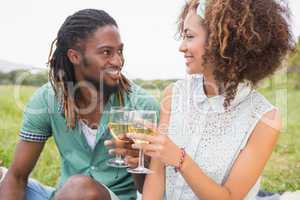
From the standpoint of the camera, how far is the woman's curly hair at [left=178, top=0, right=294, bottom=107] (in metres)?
2.25

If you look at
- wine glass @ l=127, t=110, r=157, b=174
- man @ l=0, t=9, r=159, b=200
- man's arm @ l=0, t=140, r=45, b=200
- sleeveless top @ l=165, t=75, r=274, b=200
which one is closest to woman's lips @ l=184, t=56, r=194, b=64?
sleeveless top @ l=165, t=75, r=274, b=200

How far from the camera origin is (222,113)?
7.80 ft

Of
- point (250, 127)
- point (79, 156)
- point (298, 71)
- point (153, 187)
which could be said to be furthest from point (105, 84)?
point (298, 71)

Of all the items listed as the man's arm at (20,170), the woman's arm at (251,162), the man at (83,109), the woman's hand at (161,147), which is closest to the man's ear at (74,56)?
the man at (83,109)

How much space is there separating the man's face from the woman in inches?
20.0

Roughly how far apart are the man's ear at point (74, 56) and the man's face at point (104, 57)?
4 centimetres

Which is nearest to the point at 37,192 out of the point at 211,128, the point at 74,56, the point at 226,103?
the point at 74,56

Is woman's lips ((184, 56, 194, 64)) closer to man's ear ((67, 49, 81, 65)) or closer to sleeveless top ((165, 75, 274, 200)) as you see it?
sleeveless top ((165, 75, 274, 200))

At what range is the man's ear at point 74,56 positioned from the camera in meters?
2.96

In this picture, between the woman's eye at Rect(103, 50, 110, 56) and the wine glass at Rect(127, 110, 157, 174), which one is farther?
the woman's eye at Rect(103, 50, 110, 56)

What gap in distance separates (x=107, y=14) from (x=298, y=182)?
246 centimetres

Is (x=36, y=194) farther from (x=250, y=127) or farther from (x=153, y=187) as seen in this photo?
(x=250, y=127)

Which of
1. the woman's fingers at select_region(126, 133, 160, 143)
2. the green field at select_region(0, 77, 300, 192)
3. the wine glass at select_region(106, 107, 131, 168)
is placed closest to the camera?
the woman's fingers at select_region(126, 133, 160, 143)

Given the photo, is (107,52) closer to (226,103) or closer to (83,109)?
(83,109)
